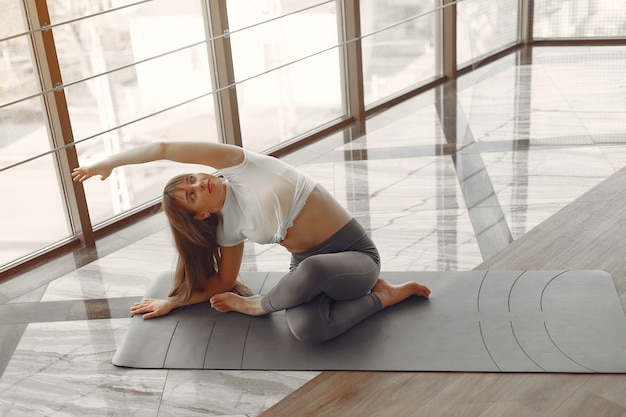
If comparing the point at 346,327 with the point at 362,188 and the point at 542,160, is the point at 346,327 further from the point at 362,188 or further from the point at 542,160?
the point at 542,160

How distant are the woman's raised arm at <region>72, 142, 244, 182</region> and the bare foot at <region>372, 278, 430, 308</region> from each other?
602 mm

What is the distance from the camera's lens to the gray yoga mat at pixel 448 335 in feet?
7.64

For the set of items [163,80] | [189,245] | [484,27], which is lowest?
[189,245]

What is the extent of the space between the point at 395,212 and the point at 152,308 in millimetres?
1096

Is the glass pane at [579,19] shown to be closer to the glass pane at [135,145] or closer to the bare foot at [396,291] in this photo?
the glass pane at [135,145]

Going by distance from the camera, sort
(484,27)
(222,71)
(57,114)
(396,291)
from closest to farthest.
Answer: (396,291) < (57,114) < (222,71) < (484,27)

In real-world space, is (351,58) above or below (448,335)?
above

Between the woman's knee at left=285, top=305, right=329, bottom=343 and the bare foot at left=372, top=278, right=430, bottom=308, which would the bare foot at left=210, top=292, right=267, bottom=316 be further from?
the bare foot at left=372, top=278, right=430, bottom=308

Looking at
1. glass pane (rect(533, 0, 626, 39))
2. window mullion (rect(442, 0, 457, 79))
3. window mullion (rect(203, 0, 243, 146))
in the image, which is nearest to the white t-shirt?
window mullion (rect(203, 0, 243, 146))

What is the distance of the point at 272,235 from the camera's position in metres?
2.51

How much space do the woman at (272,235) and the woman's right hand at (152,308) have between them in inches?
4.2

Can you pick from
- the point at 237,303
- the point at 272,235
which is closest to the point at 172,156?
the point at 272,235

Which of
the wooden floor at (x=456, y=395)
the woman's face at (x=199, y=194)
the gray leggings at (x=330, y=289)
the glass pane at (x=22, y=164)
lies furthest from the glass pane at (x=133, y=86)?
the wooden floor at (x=456, y=395)

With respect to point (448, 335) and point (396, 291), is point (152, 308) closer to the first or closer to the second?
point (396, 291)
